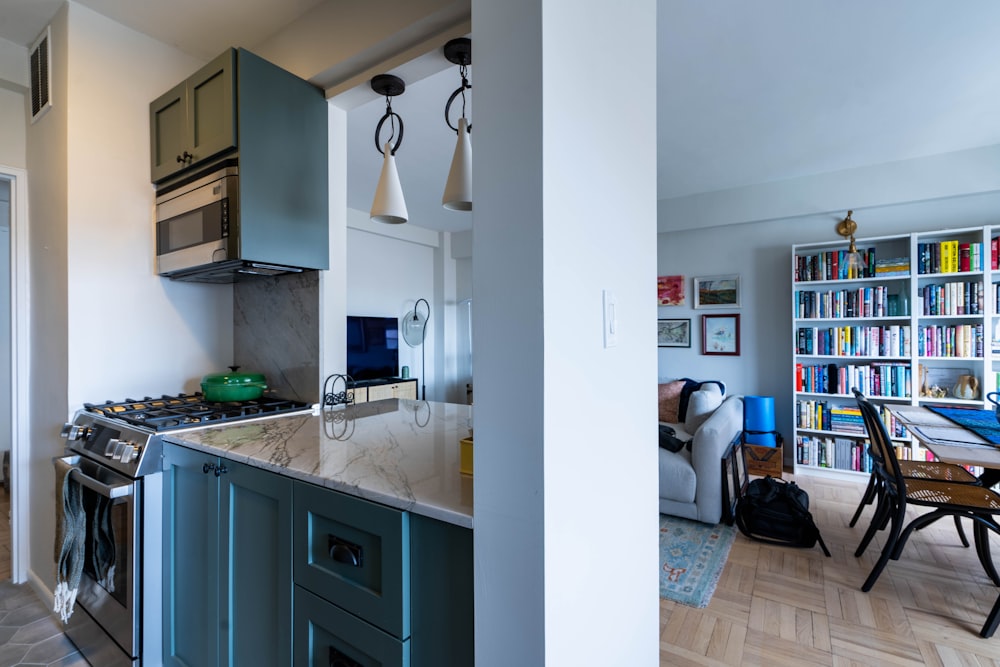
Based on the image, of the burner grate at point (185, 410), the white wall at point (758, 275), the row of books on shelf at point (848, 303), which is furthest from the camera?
the white wall at point (758, 275)

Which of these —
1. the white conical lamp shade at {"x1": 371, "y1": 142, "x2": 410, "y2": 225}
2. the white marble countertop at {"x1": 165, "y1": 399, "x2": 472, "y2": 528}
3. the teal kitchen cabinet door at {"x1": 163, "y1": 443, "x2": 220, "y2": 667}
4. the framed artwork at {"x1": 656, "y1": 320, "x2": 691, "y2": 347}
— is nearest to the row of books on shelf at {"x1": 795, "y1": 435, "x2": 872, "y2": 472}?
the framed artwork at {"x1": 656, "y1": 320, "x2": 691, "y2": 347}

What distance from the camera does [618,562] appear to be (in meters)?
1.01

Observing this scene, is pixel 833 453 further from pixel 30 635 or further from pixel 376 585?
pixel 30 635

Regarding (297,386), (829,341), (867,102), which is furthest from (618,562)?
(829,341)

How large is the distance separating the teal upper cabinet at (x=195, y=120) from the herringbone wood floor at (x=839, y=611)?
2688 mm

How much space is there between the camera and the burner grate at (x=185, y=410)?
1.59 metres

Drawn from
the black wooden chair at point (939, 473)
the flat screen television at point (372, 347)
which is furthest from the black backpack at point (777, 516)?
the flat screen television at point (372, 347)

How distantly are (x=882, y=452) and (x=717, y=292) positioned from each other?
2.51 meters

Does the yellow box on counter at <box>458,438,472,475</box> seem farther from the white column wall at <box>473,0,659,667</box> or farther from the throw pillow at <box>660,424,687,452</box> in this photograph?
the throw pillow at <box>660,424,687,452</box>

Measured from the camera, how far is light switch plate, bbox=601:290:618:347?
0.92m

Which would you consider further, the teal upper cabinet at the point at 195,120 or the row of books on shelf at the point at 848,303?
the row of books on shelf at the point at 848,303

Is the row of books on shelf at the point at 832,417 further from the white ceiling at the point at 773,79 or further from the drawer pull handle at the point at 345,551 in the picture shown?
the drawer pull handle at the point at 345,551

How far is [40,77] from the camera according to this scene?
80.4 inches

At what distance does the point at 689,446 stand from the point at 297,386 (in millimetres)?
2538
